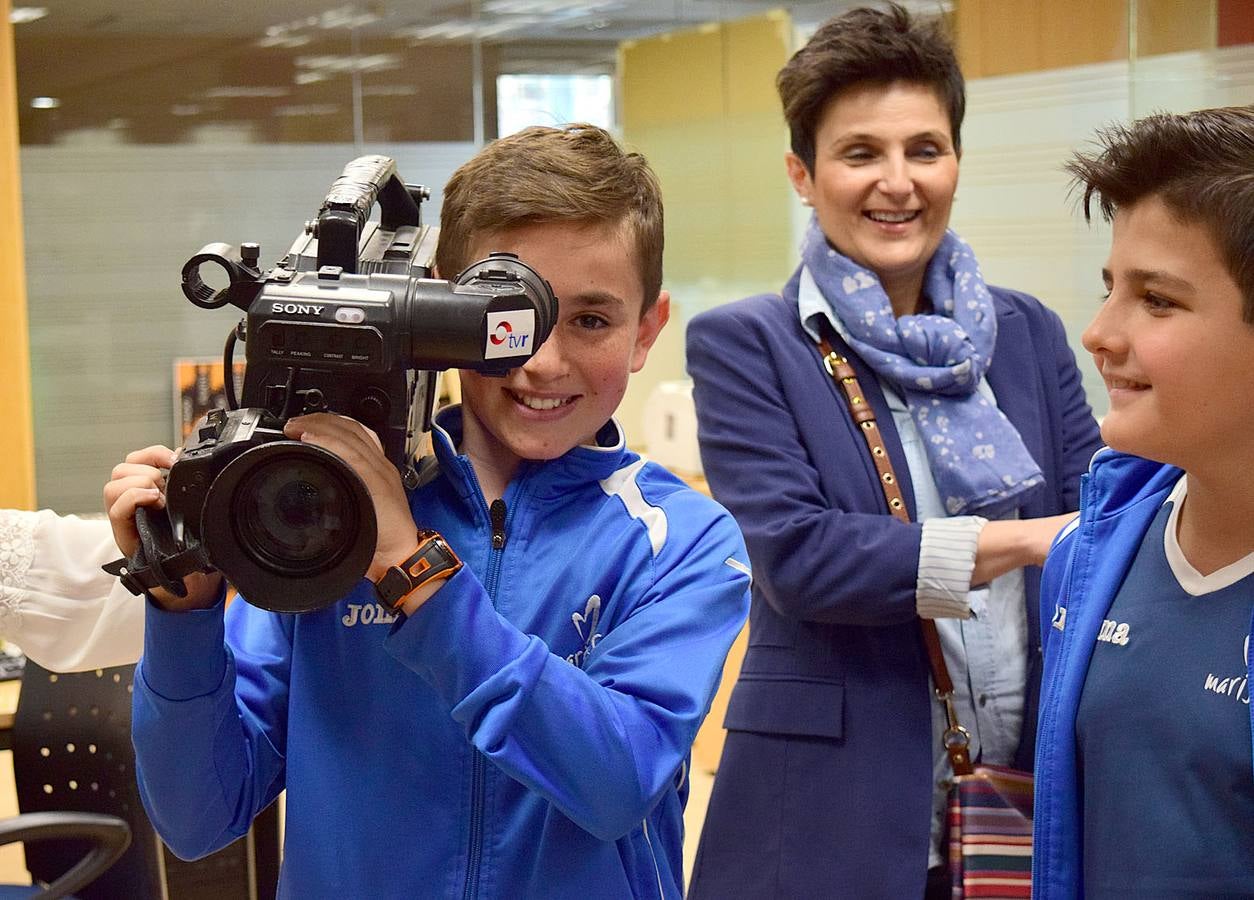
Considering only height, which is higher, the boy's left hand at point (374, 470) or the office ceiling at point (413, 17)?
the office ceiling at point (413, 17)

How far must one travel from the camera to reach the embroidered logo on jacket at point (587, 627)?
1.06 metres

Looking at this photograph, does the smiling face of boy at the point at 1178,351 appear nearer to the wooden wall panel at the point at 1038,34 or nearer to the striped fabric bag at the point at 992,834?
the striped fabric bag at the point at 992,834

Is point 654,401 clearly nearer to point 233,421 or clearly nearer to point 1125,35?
point 1125,35

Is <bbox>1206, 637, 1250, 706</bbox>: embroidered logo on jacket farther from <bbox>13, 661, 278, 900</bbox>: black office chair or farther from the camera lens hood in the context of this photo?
<bbox>13, 661, 278, 900</bbox>: black office chair

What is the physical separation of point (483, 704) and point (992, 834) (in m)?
0.75

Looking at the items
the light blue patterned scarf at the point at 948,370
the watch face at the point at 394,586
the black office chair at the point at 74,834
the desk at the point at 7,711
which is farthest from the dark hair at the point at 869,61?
the desk at the point at 7,711

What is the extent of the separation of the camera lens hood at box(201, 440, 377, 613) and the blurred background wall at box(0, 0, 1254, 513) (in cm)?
323

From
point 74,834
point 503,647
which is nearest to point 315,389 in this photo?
point 503,647

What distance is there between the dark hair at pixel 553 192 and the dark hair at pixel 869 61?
576mm

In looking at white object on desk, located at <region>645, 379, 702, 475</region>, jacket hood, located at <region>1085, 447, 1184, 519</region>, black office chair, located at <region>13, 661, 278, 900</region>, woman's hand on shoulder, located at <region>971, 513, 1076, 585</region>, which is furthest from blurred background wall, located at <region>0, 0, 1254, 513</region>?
jacket hood, located at <region>1085, 447, 1184, 519</region>

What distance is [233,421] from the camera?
0.88m

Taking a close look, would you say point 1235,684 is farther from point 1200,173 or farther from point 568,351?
point 568,351

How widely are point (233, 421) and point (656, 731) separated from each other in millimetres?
361

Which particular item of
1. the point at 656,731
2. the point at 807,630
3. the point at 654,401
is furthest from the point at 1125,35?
the point at 656,731
